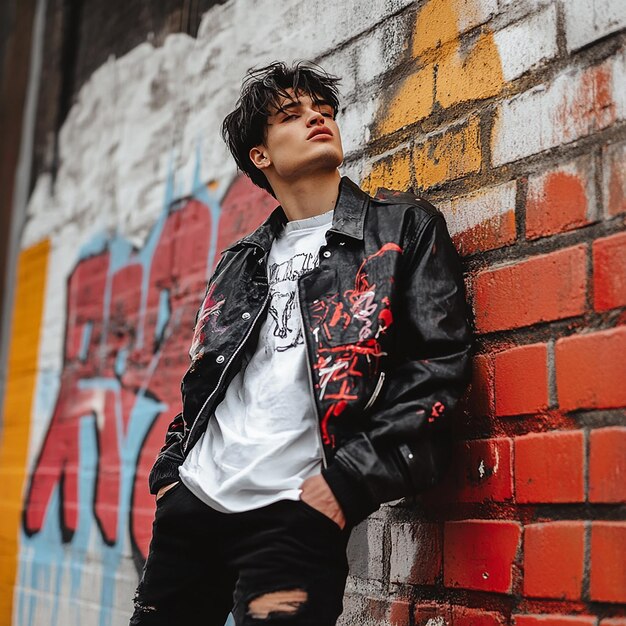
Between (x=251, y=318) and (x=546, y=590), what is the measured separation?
947mm

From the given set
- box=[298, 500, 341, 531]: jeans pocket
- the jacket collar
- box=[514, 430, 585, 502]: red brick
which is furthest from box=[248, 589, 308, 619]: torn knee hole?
the jacket collar

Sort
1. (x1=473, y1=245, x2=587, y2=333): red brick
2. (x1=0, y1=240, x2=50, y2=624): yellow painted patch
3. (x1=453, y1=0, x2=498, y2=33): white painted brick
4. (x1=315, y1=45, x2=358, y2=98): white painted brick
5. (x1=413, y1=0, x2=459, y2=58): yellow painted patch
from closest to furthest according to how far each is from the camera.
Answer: (x1=473, y1=245, x2=587, y2=333): red brick
(x1=453, y1=0, x2=498, y2=33): white painted brick
(x1=413, y1=0, x2=459, y2=58): yellow painted patch
(x1=315, y1=45, x2=358, y2=98): white painted brick
(x1=0, y1=240, x2=50, y2=624): yellow painted patch

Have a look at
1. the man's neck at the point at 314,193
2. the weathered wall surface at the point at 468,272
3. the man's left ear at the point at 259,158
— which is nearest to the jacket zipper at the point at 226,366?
the man's neck at the point at 314,193

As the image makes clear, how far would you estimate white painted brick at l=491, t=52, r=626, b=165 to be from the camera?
2.10 meters

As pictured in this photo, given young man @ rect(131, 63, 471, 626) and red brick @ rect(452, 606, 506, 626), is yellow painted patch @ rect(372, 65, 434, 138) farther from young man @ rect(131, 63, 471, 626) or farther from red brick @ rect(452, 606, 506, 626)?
red brick @ rect(452, 606, 506, 626)

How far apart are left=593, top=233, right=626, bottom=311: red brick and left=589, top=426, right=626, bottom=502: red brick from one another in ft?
0.89

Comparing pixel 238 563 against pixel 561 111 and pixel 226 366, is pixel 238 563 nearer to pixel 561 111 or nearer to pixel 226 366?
pixel 226 366

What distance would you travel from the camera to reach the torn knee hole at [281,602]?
199cm

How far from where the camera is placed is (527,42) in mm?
2369

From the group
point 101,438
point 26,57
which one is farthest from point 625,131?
point 26,57

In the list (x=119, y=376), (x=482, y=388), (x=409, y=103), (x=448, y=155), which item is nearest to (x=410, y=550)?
(x=482, y=388)

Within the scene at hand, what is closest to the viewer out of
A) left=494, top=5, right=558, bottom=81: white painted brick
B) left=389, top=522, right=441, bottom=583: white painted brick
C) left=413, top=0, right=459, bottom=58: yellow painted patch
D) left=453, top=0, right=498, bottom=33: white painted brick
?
left=494, top=5, right=558, bottom=81: white painted brick

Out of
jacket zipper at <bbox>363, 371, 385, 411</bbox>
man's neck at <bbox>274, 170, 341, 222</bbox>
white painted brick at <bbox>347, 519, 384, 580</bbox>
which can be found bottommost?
white painted brick at <bbox>347, 519, 384, 580</bbox>

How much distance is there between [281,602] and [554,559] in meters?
0.59
